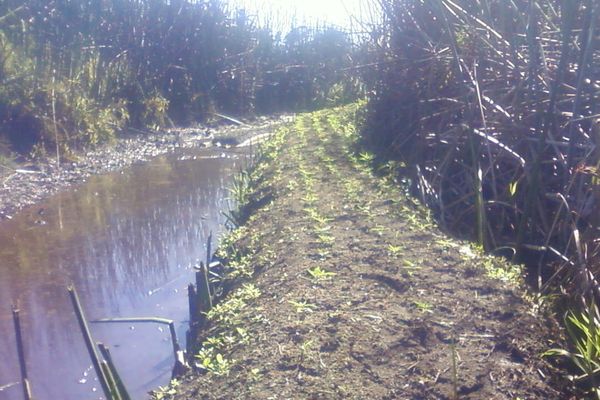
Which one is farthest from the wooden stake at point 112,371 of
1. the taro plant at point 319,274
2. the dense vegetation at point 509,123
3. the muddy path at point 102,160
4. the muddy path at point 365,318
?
the muddy path at point 102,160

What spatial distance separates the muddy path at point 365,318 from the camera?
3.43m

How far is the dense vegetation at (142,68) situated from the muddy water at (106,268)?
1.37m

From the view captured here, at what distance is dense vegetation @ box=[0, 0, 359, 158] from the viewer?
11.5 meters

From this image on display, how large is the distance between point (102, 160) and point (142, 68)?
3.84 meters

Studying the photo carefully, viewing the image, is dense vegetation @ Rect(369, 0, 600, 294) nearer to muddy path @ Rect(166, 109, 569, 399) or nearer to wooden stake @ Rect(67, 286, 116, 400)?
muddy path @ Rect(166, 109, 569, 399)

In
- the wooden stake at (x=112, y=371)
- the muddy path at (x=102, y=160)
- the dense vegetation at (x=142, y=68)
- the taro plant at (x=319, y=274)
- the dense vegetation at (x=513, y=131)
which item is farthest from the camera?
the dense vegetation at (x=142, y=68)

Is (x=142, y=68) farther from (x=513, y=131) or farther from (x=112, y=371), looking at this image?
(x=112, y=371)

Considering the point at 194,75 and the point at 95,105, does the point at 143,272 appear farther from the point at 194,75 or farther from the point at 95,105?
the point at 194,75

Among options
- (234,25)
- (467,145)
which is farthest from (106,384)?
(234,25)

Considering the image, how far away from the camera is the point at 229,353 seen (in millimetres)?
3801

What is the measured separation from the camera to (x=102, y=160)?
12.1m

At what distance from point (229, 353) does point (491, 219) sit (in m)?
2.99

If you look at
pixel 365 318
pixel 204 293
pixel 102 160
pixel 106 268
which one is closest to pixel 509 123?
pixel 204 293

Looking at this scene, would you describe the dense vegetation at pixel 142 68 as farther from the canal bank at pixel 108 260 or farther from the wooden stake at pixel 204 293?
the wooden stake at pixel 204 293
